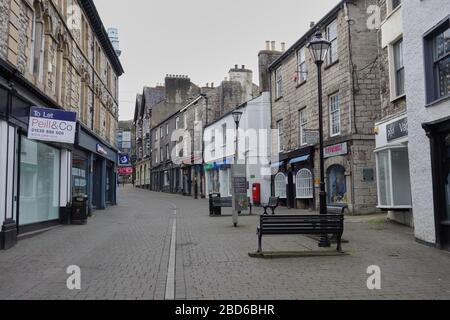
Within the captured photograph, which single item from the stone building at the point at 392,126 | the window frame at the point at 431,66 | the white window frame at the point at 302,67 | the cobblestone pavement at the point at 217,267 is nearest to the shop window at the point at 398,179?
the stone building at the point at 392,126

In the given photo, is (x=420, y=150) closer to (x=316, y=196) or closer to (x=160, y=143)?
(x=316, y=196)

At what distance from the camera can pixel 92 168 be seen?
A: 22516 mm

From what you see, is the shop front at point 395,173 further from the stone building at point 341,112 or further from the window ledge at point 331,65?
the window ledge at point 331,65

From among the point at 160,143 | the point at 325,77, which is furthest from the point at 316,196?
the point at 160,143

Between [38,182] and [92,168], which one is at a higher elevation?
[92,168]

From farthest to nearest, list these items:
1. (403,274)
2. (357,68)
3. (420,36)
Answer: (357,68), (420,36), (403,274)

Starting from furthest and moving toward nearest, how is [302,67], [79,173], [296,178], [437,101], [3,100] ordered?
1. [296,178]
2. [302,67]
3. [79,173]
4. [3,100]
5. [437,101]

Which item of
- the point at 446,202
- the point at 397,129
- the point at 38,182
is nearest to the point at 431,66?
the point at 446,202

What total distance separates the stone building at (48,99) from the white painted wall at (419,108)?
9.58 metres

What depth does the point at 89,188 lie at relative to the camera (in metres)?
21.4

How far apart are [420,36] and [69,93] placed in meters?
12.6

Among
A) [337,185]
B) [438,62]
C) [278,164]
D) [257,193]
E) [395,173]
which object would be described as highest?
[438,62]

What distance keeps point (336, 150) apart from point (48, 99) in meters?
11.8

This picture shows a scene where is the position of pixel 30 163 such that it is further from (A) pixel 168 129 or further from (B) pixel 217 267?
(A) pixel 168 129
